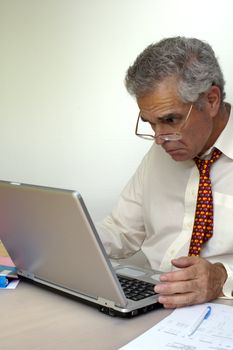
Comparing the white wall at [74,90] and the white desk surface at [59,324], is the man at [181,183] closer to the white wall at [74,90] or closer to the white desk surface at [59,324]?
the white desk surface at [59,324]

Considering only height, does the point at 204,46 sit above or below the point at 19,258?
above

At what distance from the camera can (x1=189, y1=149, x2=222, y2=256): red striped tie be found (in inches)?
54.5

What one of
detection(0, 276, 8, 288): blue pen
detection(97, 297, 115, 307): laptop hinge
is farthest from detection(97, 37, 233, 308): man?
detection(0, 276, 8, 288): blue pen

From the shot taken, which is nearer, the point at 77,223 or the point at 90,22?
the point at 77,223

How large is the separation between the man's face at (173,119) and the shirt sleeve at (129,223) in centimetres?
31

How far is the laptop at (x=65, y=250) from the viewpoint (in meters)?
0.88

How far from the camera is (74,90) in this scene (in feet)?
7.36

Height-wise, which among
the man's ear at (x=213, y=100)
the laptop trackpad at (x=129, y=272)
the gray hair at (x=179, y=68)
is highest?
the gray hair at (x=179, y=68)

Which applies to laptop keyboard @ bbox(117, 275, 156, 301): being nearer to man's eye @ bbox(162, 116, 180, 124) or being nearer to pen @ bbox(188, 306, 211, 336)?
pen @ bbox(188, 306, 211, 336)

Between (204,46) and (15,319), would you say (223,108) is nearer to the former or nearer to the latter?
(204,46)

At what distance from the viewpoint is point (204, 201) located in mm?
1396

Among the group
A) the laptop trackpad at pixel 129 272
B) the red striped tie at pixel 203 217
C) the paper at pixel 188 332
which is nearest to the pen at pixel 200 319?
the paper at pixel 188 332

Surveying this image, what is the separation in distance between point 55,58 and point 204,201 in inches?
48.7

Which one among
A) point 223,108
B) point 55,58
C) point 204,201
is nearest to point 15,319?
point 204,201
